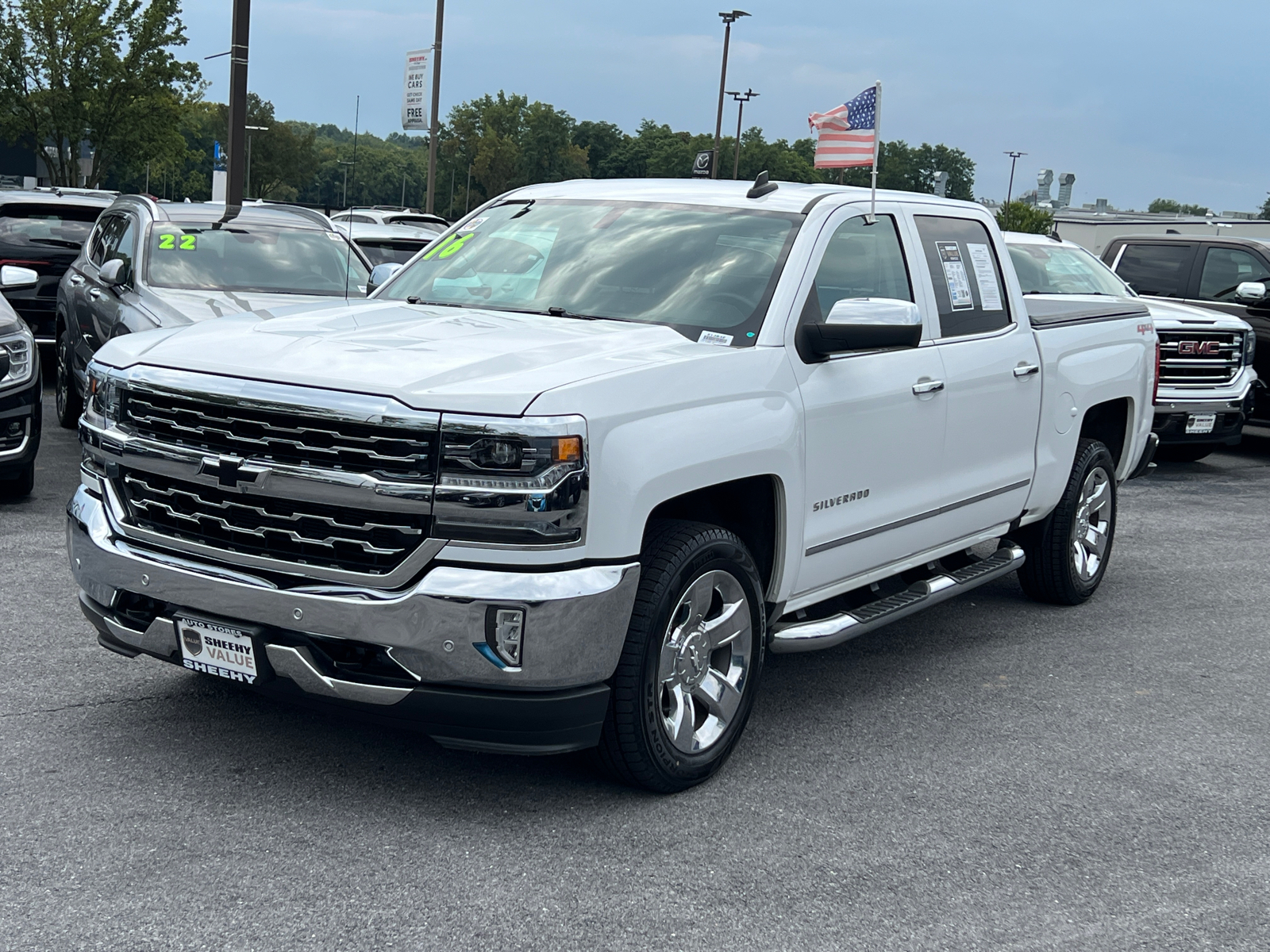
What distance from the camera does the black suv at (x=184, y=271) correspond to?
29.7 ft

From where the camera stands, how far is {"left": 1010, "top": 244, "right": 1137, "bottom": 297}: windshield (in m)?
12.3

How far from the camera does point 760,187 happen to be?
5.52 m

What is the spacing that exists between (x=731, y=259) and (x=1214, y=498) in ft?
25.3

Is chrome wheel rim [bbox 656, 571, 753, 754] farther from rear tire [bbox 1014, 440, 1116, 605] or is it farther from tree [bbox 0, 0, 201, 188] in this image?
tree [bbox 0, 0, 201, 188]

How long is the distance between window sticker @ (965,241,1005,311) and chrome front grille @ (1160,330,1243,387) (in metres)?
6.86

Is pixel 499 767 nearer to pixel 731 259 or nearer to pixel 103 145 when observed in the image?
pixel 731 259

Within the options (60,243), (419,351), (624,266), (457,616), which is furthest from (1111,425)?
(60,243)

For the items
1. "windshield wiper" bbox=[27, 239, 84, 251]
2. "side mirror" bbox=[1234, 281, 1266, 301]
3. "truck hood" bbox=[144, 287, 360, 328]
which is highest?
"side mirror" bbox=[1234, 281, 1266, 301]

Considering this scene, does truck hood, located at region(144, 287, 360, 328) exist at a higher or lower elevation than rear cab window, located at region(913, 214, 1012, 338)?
lower

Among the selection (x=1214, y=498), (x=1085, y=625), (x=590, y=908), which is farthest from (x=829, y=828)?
(x=1214, y=498)

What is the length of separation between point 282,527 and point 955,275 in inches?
128

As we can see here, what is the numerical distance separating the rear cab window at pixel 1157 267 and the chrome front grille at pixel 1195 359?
2.06m

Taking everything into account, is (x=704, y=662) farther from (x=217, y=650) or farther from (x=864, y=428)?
(x=217, y=650)

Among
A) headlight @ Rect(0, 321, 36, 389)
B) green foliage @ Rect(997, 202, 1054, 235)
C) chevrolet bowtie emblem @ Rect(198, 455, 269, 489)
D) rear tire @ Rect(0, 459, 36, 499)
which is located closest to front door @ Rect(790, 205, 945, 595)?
chevrolet bowtie emblem @ Rect(198, 455, 269, 489)
